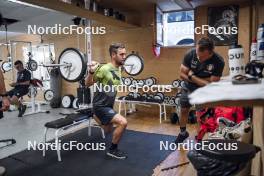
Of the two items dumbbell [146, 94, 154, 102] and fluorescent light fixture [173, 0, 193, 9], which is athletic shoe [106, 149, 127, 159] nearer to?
dumbbell [146, 94, 154, 102]

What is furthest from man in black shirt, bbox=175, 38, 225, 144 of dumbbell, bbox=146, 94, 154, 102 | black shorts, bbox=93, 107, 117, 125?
dumbbell, bbox=146, 94, 154, 102

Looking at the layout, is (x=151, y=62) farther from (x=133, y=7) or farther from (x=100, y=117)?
(x=100, y=117)

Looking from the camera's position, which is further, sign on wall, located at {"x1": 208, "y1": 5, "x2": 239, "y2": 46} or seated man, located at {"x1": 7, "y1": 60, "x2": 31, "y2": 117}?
seated man, located at {"x1": 7, "y1": 60, "x2": 31, "y2": 117}

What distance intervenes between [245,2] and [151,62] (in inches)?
92.2

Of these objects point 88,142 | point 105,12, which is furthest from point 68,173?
point 105,12

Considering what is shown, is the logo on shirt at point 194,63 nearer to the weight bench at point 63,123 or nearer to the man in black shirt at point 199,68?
the man in black shirt at point 199,68

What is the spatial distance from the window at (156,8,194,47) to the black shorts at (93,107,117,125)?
101 inches

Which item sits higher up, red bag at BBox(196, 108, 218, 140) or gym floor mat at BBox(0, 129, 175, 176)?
red bag at BBox(196, 108, 218, 140)

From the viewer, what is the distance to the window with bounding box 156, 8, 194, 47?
539 centimetres

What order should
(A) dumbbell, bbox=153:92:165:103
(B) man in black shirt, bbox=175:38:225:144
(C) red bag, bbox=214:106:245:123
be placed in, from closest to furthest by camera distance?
(C) red bag, bbox=214:106:245:123, (B) man in black shirt, bbox=175:38:225:144, (A) dumbbell, bbox=153:92:165:103

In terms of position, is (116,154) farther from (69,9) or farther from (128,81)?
(128,81)

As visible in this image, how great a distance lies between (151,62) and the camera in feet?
19.4

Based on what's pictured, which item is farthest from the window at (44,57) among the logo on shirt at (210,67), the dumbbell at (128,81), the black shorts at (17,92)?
the logo on shirt at (210,67)

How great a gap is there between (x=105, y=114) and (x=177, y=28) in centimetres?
326
